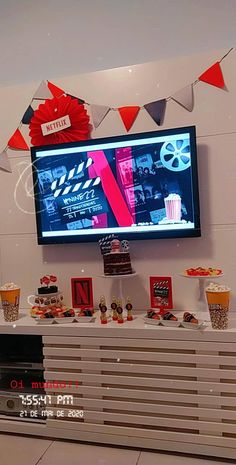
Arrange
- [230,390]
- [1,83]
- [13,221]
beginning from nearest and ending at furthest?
[230,390] < [13,221] < [1,83]

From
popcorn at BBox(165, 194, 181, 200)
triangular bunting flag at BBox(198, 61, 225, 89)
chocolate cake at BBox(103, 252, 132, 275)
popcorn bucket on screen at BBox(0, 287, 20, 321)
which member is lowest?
popcorn bucket on screen at BBox(0, 287, 20, 321)

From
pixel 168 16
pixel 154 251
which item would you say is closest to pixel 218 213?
pixel 154 251

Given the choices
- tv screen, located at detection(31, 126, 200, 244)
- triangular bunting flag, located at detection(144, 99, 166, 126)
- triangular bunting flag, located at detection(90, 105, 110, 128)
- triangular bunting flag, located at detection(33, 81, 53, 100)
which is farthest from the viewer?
triangular bunting flag, located at detection(33, 81, 53, 100)

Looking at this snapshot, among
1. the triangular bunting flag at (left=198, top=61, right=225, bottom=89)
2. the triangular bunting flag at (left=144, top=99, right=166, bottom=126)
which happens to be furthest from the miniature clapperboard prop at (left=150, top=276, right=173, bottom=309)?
the triangular bunting flag at (left=198, top=61, right=225, bottom=89)

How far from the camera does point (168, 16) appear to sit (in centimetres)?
229

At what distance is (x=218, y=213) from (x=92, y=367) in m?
1.01

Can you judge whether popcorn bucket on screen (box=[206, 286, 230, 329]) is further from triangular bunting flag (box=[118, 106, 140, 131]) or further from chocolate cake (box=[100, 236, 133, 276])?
triangular bunting flag (box=[118, 106, 140, 131])

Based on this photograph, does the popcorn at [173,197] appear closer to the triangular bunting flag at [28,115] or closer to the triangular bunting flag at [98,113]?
the triangular bunting flag at [98,113]

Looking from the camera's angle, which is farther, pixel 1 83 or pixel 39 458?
pixel 1 83

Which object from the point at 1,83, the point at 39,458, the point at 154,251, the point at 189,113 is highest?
the point at 1,83

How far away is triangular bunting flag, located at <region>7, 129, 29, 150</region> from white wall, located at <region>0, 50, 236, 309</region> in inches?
1.2

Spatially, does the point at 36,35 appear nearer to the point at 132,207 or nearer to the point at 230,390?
the point at 132,207

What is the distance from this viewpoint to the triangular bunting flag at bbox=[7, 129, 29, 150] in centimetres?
237

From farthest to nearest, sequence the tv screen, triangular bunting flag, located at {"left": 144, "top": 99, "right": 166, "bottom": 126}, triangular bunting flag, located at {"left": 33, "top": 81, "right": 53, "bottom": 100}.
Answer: triangular bunting flag, located at {"left": 33, "top": 81, "right": 53, "bottom": 100}
triangular bunting flag, located at {"left": 144, "top": 99, "right": 166, "bottom": 126}
the tv screen
